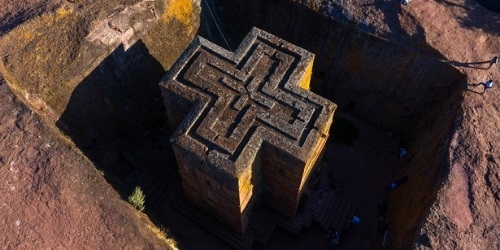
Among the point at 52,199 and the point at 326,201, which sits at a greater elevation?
the point at 326,201

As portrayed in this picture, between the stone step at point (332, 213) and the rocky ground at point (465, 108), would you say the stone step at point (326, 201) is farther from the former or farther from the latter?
the rocky ground at point (465, 108)

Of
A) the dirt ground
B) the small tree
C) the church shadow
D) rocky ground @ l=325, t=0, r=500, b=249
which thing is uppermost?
rocky ground @ l=325, t=0, r=500, b=249

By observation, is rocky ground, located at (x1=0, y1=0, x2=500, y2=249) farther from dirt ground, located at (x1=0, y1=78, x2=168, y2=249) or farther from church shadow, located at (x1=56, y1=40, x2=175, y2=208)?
church shadow, located at (x1=56, y1=40, x2=175, y2=208)

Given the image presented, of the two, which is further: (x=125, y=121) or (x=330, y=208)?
(x=125, y=121)

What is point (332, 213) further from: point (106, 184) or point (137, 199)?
point (106, 184)

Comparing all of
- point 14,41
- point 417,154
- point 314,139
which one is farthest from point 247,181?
point 14,41

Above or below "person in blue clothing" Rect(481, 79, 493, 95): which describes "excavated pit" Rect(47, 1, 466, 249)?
below

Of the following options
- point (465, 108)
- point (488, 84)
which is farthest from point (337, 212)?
point (488, 84)

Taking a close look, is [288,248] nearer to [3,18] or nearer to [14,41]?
[14,41]

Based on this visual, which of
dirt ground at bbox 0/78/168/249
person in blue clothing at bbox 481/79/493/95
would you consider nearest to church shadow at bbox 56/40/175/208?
dirt ground at bbox 0/78/168/249
